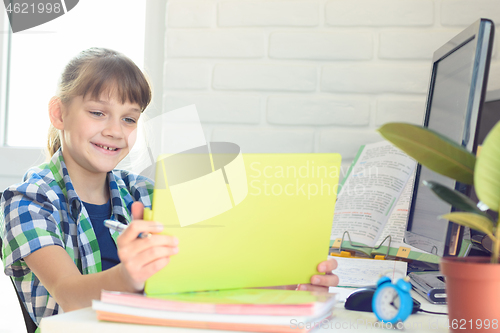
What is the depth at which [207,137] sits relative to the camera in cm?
144

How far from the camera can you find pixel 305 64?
1401mm

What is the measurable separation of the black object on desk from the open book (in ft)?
1.34

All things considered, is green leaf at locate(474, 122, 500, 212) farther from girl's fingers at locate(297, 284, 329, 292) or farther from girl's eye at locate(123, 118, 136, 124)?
girl's eye at locate(123, 118, 136, 124)

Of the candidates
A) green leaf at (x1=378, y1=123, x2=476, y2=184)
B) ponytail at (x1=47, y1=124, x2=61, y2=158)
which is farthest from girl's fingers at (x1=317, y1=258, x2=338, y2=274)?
ponytail at (x1=47, y1=124, x2=61, y2=158)

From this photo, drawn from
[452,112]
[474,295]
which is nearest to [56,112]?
[452,112]

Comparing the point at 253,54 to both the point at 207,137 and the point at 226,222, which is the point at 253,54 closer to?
the point at 207,137

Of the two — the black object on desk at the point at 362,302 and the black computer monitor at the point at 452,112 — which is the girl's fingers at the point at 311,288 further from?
the black computer monitor at the point at 452,112

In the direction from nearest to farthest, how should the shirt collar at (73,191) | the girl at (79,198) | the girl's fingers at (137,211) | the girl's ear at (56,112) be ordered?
the girl's fingers at (137,211) < the girl at (79,198) < the shirt collar at (73,191) < the girl's ear at (56,112)

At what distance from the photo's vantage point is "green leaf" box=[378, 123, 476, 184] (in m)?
0.50

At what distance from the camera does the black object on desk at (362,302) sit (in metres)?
0.61

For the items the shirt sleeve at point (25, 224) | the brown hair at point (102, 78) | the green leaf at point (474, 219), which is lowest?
the shirt sleeve at point (25, 224)

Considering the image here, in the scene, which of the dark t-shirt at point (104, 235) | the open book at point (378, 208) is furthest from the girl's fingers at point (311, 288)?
the dark t-shirt at point (104, 235)
